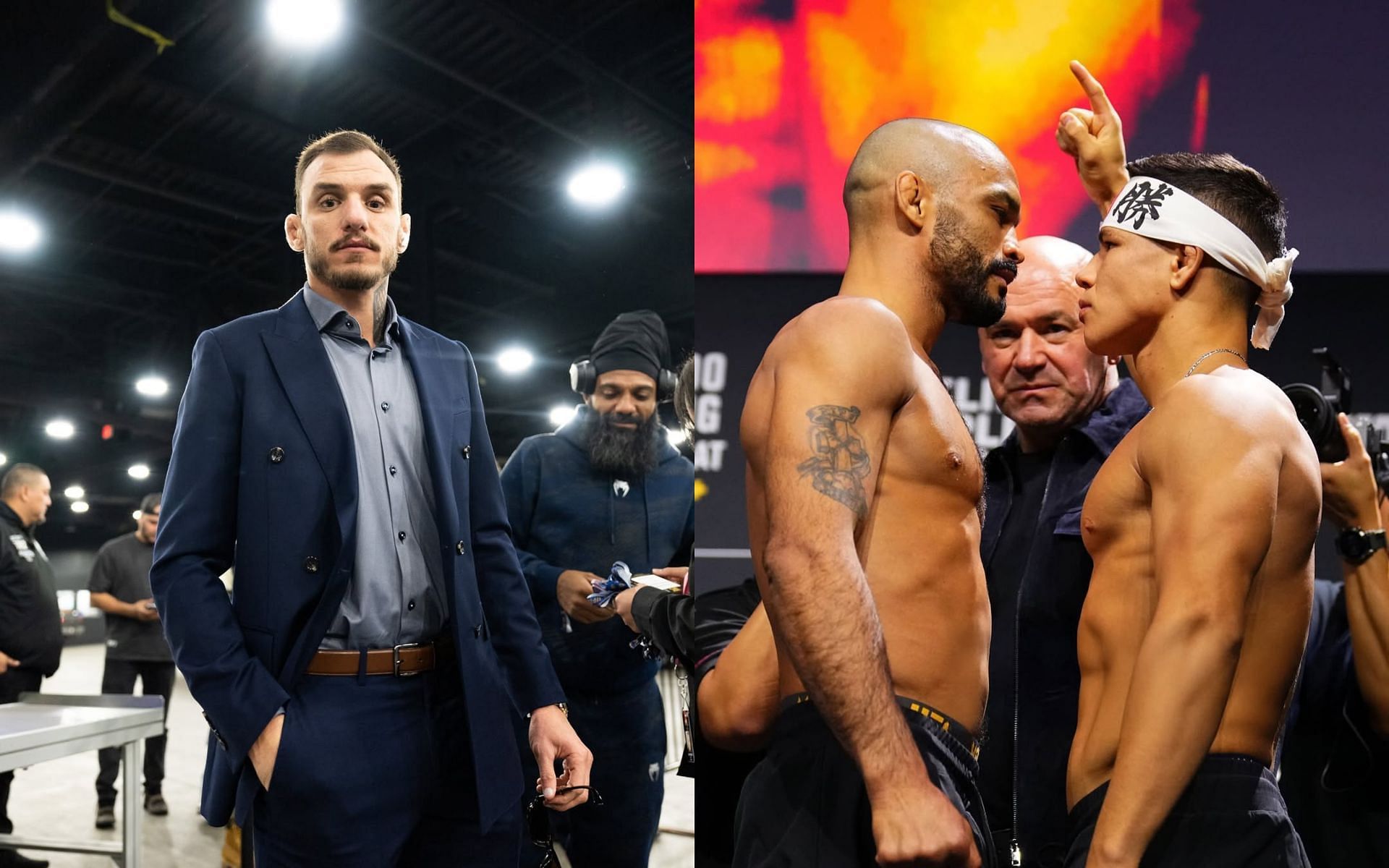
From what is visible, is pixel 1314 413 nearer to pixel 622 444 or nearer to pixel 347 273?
pixel 622 444

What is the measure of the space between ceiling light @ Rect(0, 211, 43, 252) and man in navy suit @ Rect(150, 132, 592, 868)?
0.87m

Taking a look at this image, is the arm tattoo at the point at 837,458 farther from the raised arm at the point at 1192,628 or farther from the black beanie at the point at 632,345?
the black beanie at the point at 632,345

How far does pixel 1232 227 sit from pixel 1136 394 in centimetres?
80

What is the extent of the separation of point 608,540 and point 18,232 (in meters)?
1.63

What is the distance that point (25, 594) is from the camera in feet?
7.50

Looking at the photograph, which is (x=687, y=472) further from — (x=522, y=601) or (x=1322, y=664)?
(x=1322, y=664)

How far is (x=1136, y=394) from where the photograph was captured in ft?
7.89

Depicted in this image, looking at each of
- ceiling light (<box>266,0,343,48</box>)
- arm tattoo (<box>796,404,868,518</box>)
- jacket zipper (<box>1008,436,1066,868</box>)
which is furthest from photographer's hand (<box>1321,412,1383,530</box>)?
ceiling light (<box>266,0,343,48</box>)

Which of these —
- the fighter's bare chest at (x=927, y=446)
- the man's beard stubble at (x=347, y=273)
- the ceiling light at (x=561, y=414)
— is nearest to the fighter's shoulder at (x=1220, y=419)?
the fighter's bare chest at (x=927, y=446)

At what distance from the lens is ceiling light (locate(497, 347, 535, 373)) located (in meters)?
2.18

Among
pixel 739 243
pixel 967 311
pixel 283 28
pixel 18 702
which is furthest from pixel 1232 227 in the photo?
pixel 18 702

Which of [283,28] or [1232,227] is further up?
[283,28]

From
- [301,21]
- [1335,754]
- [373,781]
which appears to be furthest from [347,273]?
[1335,754]

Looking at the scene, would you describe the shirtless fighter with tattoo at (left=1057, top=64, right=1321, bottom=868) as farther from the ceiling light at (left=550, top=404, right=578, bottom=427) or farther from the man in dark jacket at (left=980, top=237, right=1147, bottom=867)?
the ceiling light at (left=550, top=404, right=578, bottom=427)
